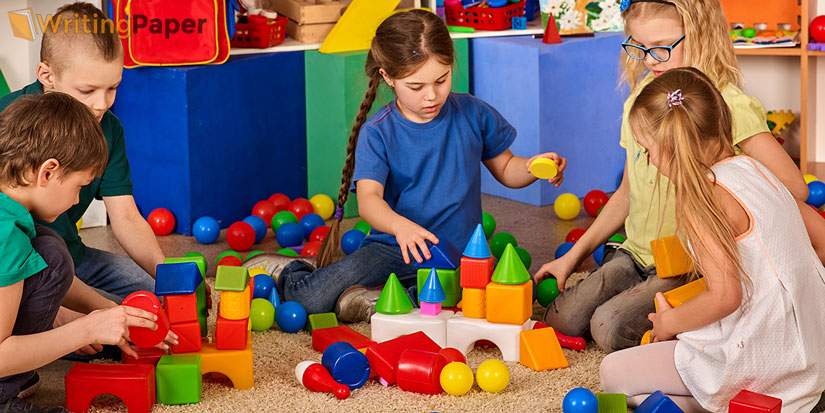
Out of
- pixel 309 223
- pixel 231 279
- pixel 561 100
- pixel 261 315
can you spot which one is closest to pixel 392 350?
pixel 231 279

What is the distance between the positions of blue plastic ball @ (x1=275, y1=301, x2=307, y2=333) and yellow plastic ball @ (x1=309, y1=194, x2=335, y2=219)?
0.94 meters

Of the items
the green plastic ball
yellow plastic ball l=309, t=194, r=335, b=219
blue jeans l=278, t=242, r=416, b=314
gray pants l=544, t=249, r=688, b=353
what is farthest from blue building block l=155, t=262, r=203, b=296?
yellow plastic ball l=309, t=194, r=335, b=219

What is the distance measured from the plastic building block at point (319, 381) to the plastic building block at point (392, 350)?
0.24 ft

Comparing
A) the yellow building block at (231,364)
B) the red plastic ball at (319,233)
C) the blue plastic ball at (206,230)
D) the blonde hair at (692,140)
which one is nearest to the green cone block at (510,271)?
the blonde hair at (692,140)

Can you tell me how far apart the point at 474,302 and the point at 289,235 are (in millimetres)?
928

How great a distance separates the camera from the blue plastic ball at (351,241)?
7.52 feet

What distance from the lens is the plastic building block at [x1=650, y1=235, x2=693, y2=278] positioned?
161cm

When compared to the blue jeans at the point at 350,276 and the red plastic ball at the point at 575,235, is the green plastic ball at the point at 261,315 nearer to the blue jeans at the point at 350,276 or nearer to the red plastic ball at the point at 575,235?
the blue jeans at the point at 350,276

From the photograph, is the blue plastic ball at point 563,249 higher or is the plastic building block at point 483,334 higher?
the blue plastic ball at point 563,249

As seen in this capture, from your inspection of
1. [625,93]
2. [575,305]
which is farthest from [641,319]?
[625,93]

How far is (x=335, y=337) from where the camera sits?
1687 millimetres

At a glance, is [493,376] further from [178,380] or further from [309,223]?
[309,223]

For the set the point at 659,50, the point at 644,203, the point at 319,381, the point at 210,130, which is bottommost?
the point at 319,381

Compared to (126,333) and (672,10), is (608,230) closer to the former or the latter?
(672,10)
